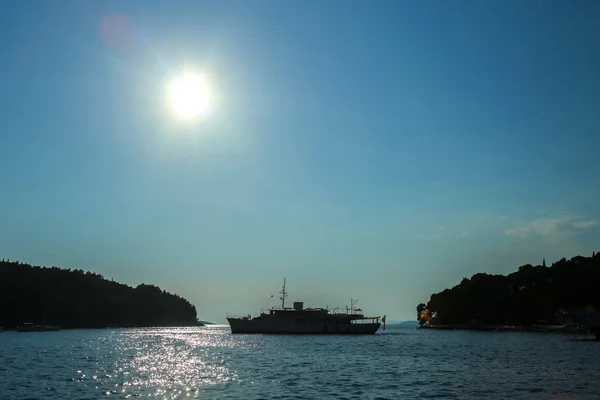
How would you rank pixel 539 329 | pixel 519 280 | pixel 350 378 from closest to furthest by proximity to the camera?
pixel 350 378, pixel 539 329, pixel 519 280

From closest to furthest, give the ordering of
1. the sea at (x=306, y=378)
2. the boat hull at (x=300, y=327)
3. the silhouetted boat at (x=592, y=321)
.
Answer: the sea at (x=306, y=378)
the silhouetted boat at (x=592, y=321)
the boat hull at (x=300, y=327)

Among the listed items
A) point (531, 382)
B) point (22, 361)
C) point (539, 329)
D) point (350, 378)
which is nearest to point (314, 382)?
point (350, 378)

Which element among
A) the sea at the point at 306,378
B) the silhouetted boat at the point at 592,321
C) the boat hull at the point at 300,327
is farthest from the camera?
the boat hull at the point at 300,327

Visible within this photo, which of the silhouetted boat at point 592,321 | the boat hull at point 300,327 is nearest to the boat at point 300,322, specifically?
the boat hull at point 300,327

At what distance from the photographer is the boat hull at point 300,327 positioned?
6186 inches

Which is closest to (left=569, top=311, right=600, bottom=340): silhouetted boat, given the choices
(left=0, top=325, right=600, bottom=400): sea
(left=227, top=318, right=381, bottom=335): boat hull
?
(left=0, top=325, right=600, bottom=400): sea

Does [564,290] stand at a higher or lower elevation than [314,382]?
higher

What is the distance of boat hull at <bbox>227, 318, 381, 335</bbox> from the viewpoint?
516ft

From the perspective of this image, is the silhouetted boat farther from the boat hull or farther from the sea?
the boat hull

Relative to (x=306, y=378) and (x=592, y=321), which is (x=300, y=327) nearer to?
(x=592, y=321)

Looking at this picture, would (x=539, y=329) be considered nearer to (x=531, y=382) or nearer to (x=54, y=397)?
(x=531, y=382)

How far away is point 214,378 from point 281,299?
129861mm

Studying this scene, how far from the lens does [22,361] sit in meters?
66.3

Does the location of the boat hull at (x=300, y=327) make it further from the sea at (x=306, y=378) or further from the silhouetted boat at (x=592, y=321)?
the sea at (x=306, y=378)
